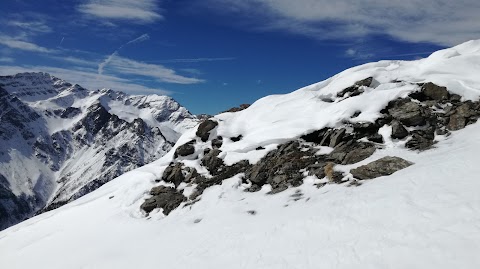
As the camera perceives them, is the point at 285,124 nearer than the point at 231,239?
No

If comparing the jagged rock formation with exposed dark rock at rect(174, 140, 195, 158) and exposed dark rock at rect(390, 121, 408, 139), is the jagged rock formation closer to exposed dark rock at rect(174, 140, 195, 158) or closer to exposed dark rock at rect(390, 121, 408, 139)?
exposed dark rock at rect(390, 121, 408, 139)

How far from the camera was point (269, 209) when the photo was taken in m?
22.0

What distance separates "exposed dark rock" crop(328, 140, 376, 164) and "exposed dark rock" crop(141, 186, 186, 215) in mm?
10952

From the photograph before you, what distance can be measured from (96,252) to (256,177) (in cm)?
1085

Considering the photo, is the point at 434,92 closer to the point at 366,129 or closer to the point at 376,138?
the point at 366,129

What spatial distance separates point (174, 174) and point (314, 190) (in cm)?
1339

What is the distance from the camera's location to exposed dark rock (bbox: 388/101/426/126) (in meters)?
25.2

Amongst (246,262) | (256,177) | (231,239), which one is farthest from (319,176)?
(246,262)

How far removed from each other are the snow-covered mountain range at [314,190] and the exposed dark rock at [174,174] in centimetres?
10

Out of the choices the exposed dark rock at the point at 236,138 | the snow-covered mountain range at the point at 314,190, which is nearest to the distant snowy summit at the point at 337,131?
the exposed dark rock at the point at 236,138

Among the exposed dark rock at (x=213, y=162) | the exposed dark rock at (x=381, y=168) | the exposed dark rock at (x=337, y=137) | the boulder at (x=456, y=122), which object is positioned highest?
the boulder at (x=456, y=122)

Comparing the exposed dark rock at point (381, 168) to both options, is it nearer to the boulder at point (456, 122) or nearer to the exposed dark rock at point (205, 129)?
the boulder at point (456, 122)

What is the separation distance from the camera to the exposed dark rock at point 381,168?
2073 cm

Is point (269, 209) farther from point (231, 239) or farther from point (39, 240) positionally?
point (39, 240)
